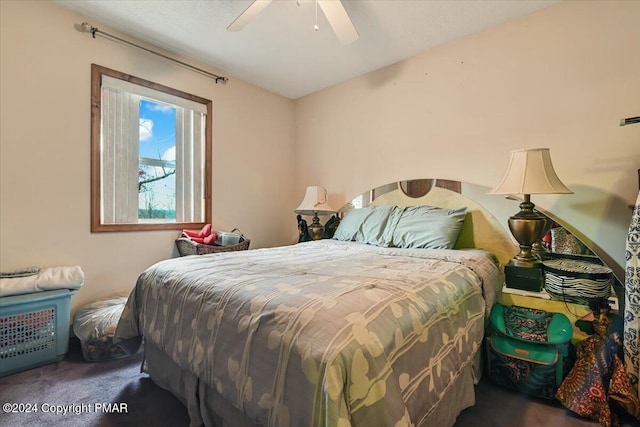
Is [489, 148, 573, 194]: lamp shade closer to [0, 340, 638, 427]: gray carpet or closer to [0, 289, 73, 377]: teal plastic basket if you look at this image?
[0, 340, 638, 427]: gray carpet

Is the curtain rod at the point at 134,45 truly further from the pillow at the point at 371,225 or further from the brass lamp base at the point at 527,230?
the brass lamp base at the point at 527,230

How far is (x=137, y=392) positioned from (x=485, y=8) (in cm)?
335

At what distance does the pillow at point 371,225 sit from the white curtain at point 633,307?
134cm

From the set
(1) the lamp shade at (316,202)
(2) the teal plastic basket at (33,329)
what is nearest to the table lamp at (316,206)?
(1) the lamp shade at (316,202)

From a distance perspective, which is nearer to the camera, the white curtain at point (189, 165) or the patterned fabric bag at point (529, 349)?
the patterned fabric bag at point (529, 349)

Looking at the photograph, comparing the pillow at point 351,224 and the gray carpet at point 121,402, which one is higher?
the pillow at point 351,224

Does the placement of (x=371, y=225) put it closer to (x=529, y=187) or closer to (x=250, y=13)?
(x=529, y=187)

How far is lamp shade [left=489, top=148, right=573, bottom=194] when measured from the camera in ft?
5.80

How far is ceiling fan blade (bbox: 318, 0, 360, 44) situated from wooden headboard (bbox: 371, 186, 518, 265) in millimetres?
1433

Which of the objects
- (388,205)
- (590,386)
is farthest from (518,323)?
(388,205)

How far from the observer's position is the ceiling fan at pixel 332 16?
1.75m

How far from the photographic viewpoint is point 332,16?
6.04 feet

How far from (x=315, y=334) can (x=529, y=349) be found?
146 cm

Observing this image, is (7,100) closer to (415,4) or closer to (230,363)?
(230,363)
